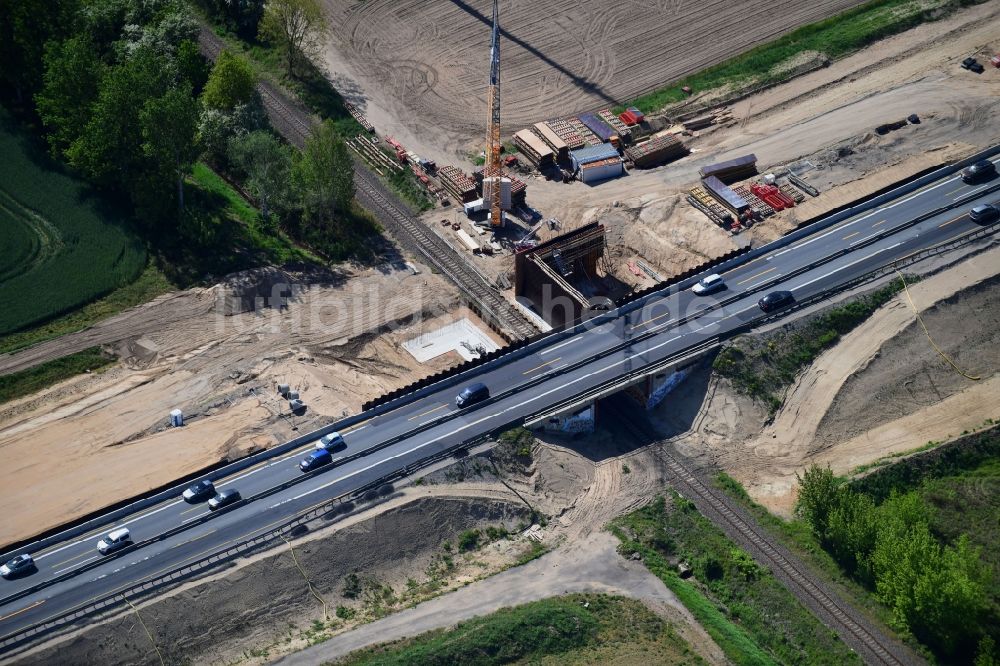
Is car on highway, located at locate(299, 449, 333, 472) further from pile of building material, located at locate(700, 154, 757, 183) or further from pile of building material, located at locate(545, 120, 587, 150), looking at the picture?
pile of building material, located at locate(700, 154, 757, 183)

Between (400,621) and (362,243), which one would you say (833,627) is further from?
(362,243)

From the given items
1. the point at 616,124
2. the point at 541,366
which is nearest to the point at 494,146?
the point at 616,124

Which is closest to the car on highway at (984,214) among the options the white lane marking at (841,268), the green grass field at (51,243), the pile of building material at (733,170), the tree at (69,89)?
the white lane marking at (841,268)

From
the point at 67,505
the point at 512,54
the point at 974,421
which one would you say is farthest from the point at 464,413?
the point at 512,54

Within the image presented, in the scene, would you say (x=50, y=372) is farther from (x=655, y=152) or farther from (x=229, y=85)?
(x=655, y=152)

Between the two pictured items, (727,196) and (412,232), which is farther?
(412,232)
